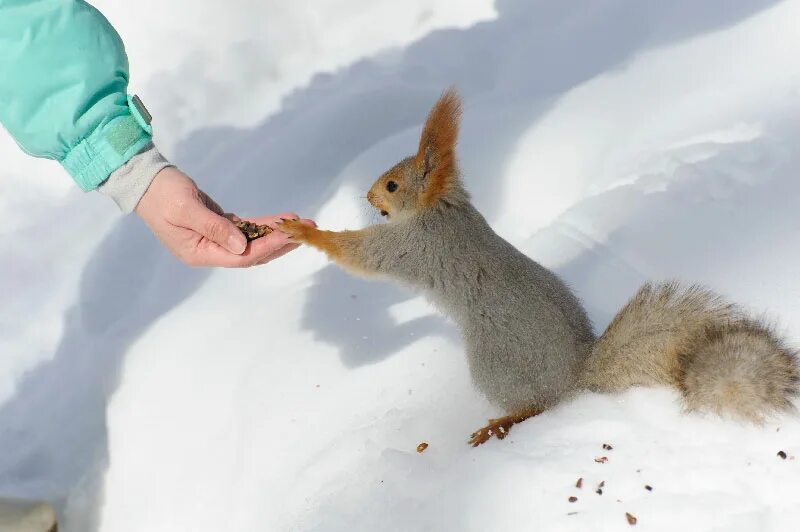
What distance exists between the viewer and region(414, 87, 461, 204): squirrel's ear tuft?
148 centimetres

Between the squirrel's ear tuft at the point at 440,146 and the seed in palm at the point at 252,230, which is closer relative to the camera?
the squirrel's ear tuft at the point at 440,146

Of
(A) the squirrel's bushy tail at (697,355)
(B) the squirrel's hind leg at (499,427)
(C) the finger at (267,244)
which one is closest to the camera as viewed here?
(A) the squirrel's bushy tail at (697,355)

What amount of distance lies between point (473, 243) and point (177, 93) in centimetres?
129

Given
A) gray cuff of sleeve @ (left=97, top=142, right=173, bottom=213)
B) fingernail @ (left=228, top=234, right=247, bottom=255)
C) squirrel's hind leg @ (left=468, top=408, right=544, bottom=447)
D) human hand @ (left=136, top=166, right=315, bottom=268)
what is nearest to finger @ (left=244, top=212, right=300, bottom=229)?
human hand @ (left=136, top=166, right=315, bottom=268)

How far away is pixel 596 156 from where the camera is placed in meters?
2.06

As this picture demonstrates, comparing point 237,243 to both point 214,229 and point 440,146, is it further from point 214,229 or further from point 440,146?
point 440,146

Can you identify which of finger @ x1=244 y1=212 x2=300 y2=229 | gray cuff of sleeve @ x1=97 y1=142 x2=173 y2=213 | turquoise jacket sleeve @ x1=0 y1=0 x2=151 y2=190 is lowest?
finger @ x1=244 y1=212 x2=300 y2=229

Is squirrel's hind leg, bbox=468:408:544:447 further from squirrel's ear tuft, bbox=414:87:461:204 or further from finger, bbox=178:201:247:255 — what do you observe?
finger, bbox=178:201:247:255

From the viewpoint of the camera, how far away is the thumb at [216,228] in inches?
60.6

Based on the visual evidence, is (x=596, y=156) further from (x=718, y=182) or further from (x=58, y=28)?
(x=58, y=28)

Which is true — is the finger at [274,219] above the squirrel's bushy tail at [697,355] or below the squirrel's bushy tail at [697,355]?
above

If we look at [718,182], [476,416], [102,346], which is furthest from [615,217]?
[102,346]

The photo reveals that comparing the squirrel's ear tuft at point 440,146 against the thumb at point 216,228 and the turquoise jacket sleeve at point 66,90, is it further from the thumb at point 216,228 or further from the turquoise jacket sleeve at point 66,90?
the turquoise jacket sleeve at point 66,90

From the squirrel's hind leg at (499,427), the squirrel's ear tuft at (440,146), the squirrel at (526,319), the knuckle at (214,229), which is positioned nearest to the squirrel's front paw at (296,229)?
the squirrel at (526,319)
